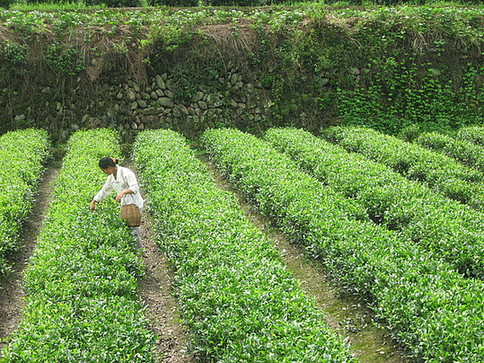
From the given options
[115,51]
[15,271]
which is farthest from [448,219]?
[115,51]

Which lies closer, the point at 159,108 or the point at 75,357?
the point at 75,357

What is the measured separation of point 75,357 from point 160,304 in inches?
104

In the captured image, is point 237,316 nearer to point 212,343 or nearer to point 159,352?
point 212,343

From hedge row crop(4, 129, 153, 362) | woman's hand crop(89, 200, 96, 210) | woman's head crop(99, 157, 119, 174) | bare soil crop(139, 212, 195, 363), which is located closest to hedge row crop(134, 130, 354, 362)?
bare soil crop(139, 212, 195, 363)

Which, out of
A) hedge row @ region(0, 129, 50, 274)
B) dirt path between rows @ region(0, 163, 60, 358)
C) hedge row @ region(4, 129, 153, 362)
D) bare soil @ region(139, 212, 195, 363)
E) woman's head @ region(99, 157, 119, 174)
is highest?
woman's head @ region(99, 157, 119, 174)

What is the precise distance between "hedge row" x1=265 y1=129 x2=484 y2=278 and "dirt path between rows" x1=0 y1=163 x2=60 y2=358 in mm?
7082

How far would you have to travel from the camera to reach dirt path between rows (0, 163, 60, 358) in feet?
22.7

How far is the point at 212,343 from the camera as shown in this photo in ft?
17.7

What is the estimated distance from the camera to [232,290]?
5.89 metres

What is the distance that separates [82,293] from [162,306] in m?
1.69

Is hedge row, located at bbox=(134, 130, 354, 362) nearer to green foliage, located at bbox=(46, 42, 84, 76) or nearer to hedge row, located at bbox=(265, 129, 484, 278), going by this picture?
hedge row, located at bbox=(265, 129, 484, 278)

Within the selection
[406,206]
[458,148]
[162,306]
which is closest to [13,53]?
[162,306]

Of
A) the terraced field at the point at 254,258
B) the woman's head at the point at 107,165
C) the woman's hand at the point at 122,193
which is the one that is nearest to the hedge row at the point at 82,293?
the terraced field at the point at 254,258

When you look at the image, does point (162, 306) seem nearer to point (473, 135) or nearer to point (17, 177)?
point (17, 177)
